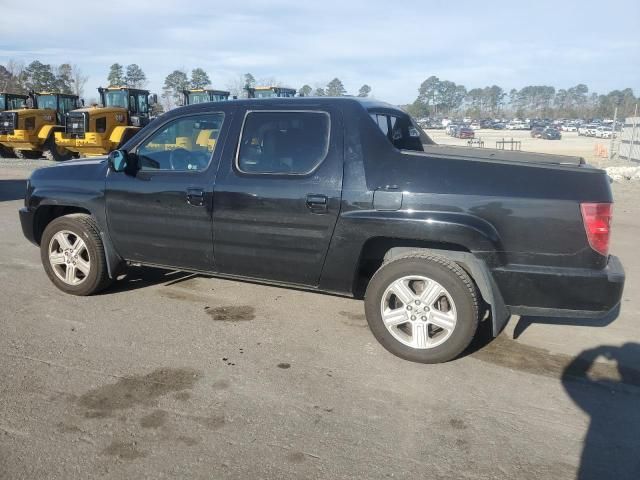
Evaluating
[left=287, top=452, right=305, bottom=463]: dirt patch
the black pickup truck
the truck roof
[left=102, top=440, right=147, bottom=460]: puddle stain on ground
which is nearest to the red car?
the black pickup truck

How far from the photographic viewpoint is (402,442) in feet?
9.62

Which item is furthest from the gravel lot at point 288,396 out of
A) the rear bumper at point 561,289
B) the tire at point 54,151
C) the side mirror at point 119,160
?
the tire at point 54,151

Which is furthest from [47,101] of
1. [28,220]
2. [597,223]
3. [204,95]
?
[597,223]

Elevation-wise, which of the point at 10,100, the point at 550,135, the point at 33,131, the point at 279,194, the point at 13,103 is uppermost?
the point at 10,100

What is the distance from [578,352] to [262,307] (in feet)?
8.66

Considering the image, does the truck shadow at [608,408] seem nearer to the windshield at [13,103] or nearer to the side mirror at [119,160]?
the side mirror at [119,160]

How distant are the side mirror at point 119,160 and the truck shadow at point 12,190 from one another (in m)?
8.08

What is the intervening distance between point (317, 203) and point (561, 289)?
1745mm

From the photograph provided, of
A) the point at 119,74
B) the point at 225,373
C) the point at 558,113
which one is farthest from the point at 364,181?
the point at 558,113

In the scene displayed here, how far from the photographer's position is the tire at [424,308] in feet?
12.1

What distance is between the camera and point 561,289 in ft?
11.5

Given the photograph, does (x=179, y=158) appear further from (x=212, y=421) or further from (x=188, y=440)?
(x=188, y=440)

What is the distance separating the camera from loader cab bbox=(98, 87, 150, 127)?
71.6 feet

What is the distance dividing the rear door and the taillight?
1.62 m
